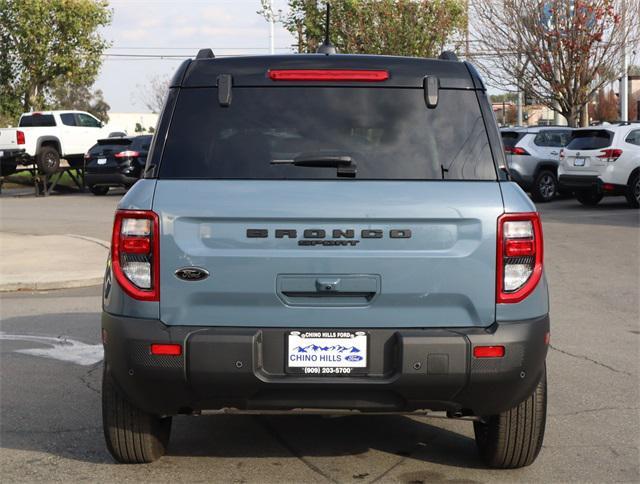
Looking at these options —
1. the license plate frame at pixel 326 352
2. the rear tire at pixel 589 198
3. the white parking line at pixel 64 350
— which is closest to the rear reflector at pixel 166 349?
the license plate frame at pixel 326 352

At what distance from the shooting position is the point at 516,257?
4.61 m

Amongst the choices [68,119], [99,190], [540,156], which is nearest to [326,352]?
[540,156]

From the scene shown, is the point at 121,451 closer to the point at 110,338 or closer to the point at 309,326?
the point at 110,338

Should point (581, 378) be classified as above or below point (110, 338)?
below

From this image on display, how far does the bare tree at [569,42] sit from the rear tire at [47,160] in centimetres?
1619

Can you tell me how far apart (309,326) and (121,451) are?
133 cm

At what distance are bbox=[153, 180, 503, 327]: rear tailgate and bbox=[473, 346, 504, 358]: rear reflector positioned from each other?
0.11 m

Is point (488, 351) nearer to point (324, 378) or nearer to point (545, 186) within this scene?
point (324, 378)

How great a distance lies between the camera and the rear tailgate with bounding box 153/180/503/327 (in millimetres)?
4527

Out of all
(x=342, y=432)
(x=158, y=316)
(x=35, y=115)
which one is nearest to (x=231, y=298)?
(x=158, y=316)

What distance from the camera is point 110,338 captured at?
186 inches

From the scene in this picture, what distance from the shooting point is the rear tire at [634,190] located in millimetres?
22234

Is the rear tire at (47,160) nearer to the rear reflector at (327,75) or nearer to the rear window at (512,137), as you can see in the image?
the rear window at (512,137)

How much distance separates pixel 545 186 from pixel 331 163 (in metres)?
21.2
